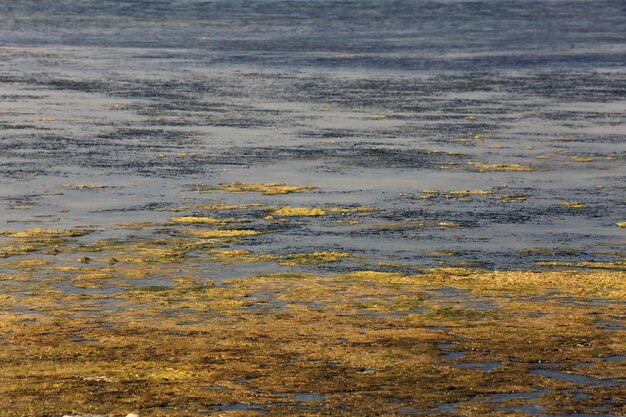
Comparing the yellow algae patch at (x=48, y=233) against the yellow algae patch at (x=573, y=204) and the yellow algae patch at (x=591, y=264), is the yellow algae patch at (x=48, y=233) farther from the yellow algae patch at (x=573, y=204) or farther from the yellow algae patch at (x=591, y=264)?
the yellow algae patch at (x=573, y=204)

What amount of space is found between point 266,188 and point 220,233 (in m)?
3.04

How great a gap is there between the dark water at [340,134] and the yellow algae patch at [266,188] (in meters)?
0.30

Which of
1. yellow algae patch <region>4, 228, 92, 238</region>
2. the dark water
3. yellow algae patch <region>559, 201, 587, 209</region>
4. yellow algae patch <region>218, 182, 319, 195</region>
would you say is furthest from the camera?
yellow algae patch <region>218, 182, 319, 195</region>

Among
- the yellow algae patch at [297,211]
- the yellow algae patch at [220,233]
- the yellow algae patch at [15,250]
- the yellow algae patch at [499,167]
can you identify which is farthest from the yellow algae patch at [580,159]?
the yellow algae patch at [15,250]

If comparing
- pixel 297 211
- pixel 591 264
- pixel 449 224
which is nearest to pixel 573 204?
pixel 449 224

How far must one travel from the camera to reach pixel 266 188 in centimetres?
1903

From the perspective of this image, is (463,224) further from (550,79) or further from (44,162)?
(550,79)

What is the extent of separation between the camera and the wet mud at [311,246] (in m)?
10.3

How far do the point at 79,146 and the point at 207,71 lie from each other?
15.4 meters

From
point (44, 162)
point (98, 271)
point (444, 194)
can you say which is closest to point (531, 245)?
point (444, 194)

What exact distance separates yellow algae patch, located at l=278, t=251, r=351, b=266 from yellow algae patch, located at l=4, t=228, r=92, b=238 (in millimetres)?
2500

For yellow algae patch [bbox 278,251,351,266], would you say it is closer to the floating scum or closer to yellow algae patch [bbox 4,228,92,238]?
the floating scum

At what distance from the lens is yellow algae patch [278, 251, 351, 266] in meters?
14.6

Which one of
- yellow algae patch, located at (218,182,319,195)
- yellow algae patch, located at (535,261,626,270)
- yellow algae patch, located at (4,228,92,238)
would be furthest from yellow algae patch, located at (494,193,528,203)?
yellow algae patch, located at (4,228,92,238)
